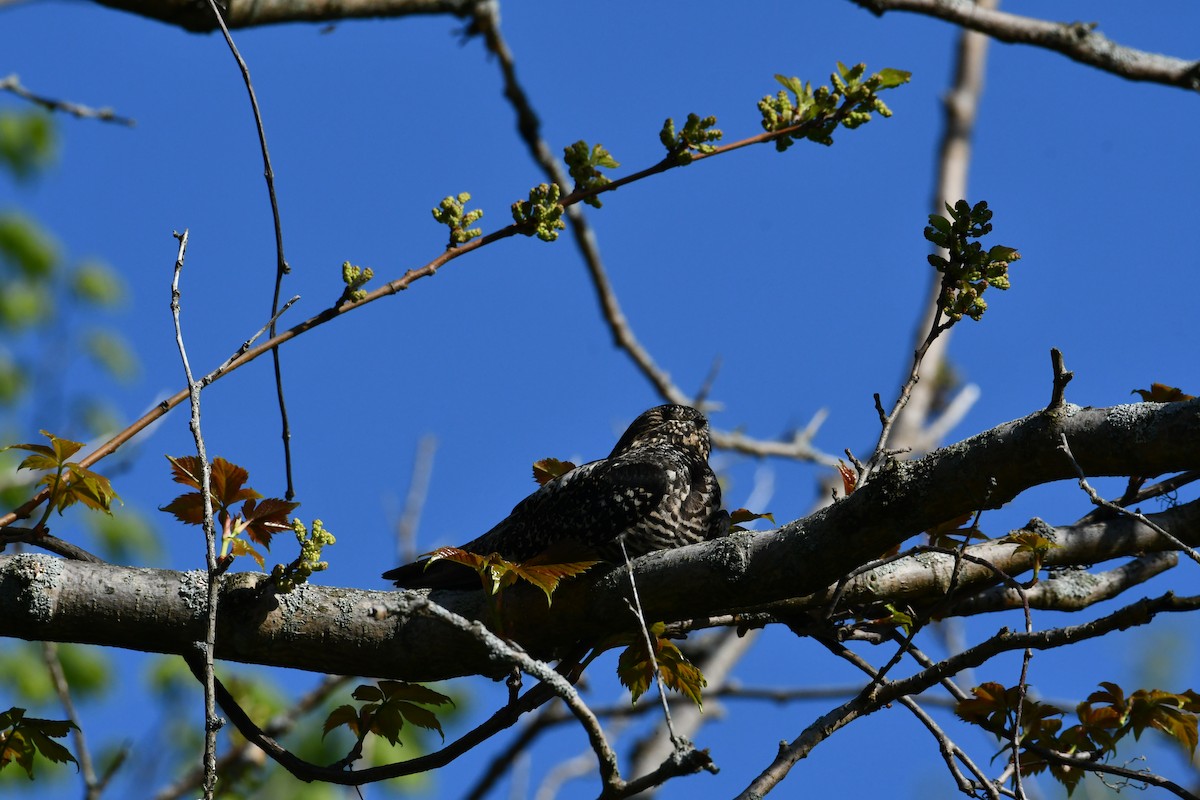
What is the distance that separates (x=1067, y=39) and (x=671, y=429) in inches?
86.8

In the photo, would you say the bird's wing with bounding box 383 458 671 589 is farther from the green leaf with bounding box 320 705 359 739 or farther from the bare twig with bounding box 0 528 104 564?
the bare twig with bounding box 0 528 104 564

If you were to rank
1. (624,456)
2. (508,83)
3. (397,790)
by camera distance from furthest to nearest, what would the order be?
(397,790)
(508,83)
(624,456)

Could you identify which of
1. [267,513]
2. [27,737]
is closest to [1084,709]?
[267,513]

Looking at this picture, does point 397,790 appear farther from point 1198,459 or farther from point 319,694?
point 1198,459

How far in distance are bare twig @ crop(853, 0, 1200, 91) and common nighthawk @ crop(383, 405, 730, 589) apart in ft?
6.32

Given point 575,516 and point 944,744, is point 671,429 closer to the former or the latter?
point 575,516

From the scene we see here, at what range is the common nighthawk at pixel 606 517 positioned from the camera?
3.94 metres

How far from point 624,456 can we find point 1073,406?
83.3 inches

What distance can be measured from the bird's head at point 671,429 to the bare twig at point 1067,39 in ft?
5.95

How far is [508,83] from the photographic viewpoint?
606cm

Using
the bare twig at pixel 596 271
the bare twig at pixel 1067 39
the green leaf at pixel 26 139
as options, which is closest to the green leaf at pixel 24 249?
the green leaf at pixel 26 139

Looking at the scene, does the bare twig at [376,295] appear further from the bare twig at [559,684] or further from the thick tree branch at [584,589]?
the bare twig at [559,684]

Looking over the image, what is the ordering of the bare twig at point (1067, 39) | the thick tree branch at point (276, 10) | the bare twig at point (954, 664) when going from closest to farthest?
1. the bare twig at point (954, 664)
2. the thick tree branch at point (276, 10)
3. the bare twig at point (1067, 39)

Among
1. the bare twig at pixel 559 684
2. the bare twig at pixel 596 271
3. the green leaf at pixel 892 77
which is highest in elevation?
the bare twig at pixel 596 271
